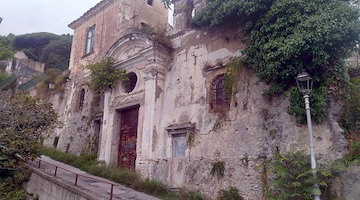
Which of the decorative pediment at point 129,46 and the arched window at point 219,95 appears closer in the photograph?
the arched window at point 219,95

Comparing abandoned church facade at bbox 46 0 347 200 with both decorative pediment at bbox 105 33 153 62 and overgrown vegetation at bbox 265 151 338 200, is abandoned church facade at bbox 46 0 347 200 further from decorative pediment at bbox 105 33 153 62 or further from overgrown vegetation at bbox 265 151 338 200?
overgrown vegetation at bbox 265 151 338 200

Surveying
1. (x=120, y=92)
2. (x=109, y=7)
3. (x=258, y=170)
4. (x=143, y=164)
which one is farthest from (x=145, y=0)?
(x=258, y=170)

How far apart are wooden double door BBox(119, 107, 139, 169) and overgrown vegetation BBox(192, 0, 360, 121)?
5.64 meters

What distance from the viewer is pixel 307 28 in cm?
819

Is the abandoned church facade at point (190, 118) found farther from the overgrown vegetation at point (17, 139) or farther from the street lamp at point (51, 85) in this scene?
the street lamp at point (51, 85)

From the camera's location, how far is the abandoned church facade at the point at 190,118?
8.85 meters

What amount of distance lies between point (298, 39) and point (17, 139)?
9477 millimetres

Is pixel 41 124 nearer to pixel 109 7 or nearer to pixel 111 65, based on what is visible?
pixel 111 65

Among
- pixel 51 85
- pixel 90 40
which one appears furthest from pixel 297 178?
pixel 51 85

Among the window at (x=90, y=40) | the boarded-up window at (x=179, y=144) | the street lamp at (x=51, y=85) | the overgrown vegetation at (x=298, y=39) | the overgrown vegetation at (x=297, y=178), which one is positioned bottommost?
the overgrown vegetation at (x=297, y=178)

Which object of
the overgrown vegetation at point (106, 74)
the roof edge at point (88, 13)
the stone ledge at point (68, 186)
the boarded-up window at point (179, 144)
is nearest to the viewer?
the stone ledge at point (68, 186)

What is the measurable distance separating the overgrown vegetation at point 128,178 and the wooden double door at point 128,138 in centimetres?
55

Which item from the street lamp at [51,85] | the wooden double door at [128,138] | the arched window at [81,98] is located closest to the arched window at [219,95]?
the wooden double door at [128,138]

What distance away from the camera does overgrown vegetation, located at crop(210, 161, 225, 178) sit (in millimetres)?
9477
